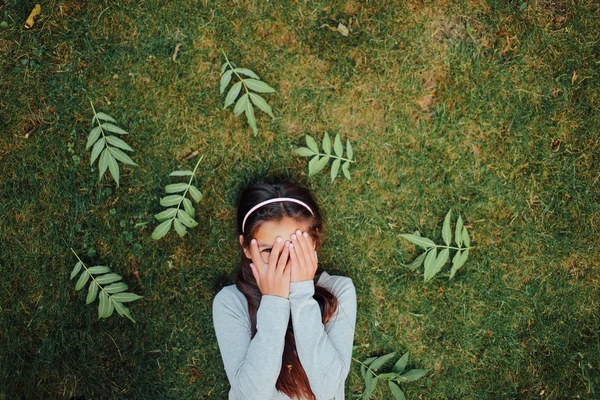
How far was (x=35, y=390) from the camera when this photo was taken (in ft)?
10.1

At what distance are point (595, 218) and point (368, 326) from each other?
157 centimetres

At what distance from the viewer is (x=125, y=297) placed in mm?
2975

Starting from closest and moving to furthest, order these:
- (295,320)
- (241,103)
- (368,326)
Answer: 1. (295,320)
2. (241,103)
3. (368,326)

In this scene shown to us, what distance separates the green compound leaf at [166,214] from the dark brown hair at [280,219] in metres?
0.41

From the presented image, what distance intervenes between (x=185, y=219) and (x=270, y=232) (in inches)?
25.0

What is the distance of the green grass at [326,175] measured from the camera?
3043mm

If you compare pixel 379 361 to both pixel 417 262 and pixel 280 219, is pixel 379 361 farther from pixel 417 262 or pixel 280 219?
pixel 280 219

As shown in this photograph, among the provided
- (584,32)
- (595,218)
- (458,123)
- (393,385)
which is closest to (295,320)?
(393,385)

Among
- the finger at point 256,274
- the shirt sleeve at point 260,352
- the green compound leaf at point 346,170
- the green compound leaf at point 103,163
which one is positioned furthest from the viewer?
the green compound leaf at point 346,170

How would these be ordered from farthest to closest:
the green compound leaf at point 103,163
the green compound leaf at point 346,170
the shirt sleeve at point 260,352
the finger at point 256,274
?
the green compound leaf at point 346,170 → the green compound leaf at point 103,163 → the finger at point 256,274 → the shirt sleeve at point 260,352

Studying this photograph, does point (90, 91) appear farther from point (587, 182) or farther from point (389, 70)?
point (587, 182)

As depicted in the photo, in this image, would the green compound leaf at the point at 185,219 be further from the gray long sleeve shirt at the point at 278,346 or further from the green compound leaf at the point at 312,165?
the green compound leaf at the point at 312,165

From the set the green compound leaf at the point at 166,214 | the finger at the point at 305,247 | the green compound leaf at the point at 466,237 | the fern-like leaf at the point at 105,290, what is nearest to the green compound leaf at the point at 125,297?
the fern-like leaf at the point at 105,290

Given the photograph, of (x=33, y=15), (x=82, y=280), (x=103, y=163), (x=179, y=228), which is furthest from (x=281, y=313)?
(x=33, y=15)
